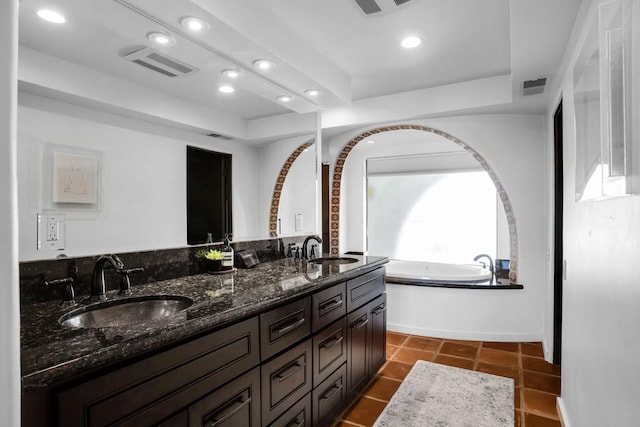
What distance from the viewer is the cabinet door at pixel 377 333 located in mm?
2777

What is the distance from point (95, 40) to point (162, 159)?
0.61 m

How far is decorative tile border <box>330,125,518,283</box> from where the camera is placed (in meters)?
3.59

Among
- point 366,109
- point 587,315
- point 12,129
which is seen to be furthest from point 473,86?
point 12,129

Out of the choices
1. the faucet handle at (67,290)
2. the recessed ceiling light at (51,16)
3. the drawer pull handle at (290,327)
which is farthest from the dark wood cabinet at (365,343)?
the recessed ceiling light at (51,16)

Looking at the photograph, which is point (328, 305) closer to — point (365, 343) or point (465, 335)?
point (365, 343)

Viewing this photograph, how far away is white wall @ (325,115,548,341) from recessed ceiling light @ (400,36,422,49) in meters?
1.21

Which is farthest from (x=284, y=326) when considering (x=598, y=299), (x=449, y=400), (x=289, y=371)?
(x=449, y=400)

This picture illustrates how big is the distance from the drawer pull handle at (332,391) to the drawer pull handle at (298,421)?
0.22 m

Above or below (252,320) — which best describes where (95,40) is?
above

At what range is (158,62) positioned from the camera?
1968 millimetres

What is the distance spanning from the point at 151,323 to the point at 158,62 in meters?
1.45

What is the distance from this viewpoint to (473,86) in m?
3.30

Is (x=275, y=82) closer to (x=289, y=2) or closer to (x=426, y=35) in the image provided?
(x=289, y=2)

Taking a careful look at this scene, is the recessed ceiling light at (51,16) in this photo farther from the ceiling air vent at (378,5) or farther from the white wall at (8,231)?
the ceiling air vent at (378,5)
